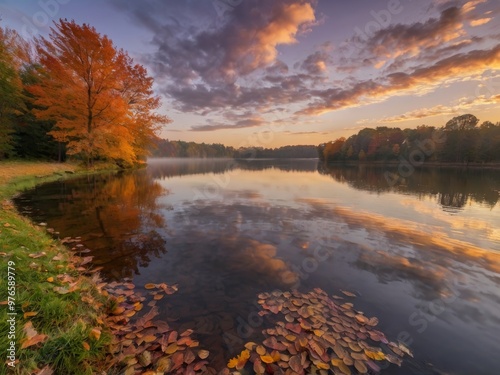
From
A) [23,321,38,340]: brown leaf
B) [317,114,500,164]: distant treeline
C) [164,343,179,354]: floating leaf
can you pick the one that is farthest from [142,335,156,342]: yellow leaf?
[317,114,500,164]: distant treeline

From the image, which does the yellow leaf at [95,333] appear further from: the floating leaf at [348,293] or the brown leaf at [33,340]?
the floating leaf at [348,293]

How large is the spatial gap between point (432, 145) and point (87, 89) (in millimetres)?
108749

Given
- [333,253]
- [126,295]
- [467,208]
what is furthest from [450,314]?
[467,208]

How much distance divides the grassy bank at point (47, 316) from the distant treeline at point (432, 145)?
105852mm

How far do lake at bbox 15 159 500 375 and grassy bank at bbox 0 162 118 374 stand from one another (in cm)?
126

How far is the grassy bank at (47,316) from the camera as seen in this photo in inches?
110

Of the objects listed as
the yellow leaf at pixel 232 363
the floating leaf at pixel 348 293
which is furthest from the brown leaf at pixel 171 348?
the floating leaf at pixel 348 293

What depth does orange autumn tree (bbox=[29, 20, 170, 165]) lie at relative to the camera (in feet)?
75.6

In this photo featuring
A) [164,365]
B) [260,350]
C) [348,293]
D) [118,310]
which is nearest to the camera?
[164,365]

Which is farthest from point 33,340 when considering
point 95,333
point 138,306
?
point 138,306

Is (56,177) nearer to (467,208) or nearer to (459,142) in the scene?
(467,208)

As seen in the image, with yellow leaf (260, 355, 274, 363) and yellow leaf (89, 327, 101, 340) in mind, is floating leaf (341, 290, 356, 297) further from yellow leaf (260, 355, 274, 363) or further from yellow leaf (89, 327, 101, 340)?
yellow leaf (89, 327, 101, 340)

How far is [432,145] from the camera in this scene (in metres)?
86.3

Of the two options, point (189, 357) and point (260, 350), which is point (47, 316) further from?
point (260, 350)
